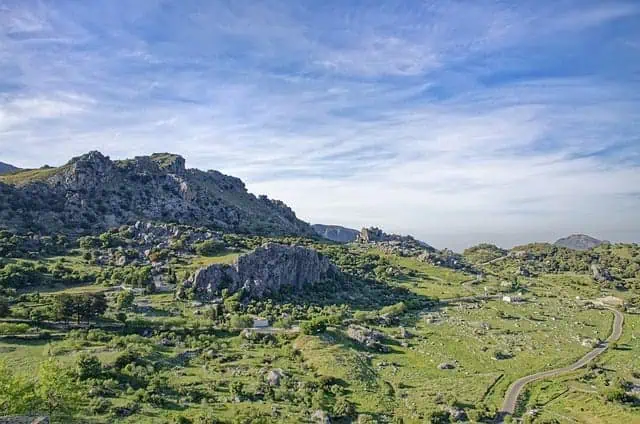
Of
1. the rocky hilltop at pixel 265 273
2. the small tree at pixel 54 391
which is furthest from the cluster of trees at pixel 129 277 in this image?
the small tree at pixel 54 391

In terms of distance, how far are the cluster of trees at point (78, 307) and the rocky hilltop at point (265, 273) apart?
18.7 metres

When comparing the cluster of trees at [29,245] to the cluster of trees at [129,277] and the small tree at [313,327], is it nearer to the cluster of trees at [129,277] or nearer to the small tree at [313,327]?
the cluster of trees at [129,277]

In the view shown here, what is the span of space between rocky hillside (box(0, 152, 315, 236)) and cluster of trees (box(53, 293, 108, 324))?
81.3m

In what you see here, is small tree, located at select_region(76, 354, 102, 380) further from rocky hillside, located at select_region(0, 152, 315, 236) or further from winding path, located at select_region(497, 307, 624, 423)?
rocky hillside, located at select_region(0, 152, 315, 236)

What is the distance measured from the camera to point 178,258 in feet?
360

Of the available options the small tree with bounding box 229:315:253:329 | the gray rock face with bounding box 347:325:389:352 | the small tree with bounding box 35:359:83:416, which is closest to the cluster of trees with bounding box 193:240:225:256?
the small tree with bounding box 229:315:253:329

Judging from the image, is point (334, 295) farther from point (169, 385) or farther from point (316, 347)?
point (169, 385)

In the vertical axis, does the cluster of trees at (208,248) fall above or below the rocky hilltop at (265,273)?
above

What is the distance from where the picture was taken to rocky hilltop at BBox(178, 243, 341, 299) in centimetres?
8812

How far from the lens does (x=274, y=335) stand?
68.1 meters

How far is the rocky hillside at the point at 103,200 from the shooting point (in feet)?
→ 465

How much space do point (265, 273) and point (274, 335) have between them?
102 ft

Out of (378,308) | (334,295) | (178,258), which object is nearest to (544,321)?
(378,308)

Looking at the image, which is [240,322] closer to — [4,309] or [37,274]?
[4,309]
